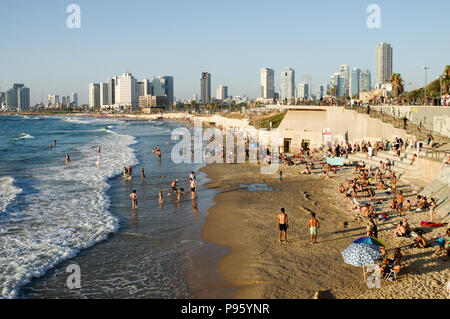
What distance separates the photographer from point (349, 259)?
972cm

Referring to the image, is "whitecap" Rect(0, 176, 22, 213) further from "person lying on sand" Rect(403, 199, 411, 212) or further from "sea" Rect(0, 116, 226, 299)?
"person lying on sand" Rect(403, 199, 411, 212)

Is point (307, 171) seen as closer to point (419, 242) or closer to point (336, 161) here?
point (336, 161)

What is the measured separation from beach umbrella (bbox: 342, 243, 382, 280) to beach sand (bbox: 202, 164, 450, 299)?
0.71 m

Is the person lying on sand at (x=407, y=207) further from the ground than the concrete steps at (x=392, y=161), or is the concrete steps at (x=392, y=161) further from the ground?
the concrete steps at (x=392, y=161)

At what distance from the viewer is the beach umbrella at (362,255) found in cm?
953

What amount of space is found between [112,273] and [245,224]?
6268 millimetres

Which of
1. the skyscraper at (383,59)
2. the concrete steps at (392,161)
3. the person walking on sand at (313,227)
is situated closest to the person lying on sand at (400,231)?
the person walking on sand at (313,227)

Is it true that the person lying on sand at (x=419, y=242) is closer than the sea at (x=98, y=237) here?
No

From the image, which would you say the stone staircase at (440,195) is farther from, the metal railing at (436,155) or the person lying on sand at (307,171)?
the person lying on sand at (307,171)

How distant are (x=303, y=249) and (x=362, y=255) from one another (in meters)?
3.19

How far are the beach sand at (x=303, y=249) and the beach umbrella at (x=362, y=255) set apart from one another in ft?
2.32

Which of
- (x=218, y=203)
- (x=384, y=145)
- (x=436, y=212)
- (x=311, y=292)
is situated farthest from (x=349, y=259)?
(x=384, y=145)
